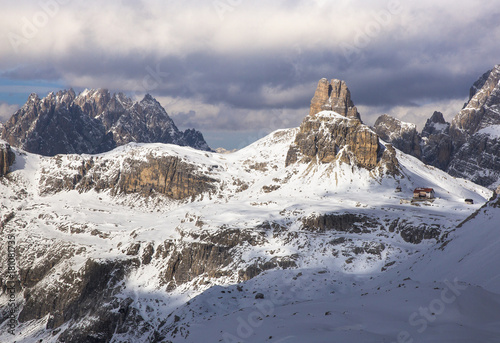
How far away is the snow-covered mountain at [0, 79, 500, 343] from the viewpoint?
33.9 metres

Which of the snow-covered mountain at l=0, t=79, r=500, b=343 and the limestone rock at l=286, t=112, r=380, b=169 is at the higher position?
the limestone rock at l=286, t=112, r=380, b=169

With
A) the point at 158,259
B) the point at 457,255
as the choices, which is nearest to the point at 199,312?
the point at 457,255

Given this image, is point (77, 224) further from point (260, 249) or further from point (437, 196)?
point (437, 196)

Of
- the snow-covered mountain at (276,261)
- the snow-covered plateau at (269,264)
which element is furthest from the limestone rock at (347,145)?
the snow-covered plateau at (269,264)

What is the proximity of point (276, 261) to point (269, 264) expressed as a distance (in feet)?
6.74

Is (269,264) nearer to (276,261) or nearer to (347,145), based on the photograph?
(276,261)

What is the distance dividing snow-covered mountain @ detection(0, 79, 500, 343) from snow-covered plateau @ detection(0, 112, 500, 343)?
0.32m

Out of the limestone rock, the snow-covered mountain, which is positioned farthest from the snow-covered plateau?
the limestone rock

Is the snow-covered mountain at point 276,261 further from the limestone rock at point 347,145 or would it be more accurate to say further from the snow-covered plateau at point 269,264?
the limestone rock at point 347,145

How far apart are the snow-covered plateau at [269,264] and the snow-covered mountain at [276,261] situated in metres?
0.32

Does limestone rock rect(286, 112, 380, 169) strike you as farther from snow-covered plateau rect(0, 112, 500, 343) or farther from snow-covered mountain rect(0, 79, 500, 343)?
snow-covered plateau rect(0, 112, 500, 343)

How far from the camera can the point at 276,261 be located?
4476 inches

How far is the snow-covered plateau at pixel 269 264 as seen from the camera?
33406mm

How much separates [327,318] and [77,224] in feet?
523
